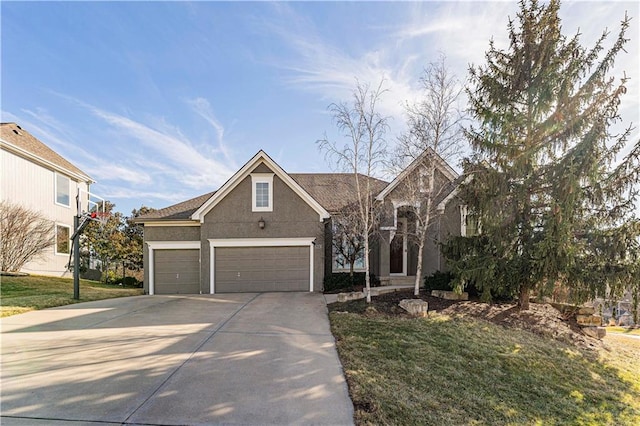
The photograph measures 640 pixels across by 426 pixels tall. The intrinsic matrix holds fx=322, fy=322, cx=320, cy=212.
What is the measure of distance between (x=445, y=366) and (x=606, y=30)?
9966 millimetres

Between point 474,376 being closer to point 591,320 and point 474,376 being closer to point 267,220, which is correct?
point 591,320

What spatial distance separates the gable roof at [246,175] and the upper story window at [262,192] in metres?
0.41

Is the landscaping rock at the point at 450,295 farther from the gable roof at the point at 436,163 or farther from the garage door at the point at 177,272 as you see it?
the garage door at the point at 177,272

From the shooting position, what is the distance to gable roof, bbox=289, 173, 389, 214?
15545mm

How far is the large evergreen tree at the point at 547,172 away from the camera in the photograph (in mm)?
8344

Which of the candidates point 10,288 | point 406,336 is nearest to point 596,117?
point 406,336

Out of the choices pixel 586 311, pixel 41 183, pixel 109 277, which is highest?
pixel 41 183

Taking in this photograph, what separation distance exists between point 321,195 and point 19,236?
50.3 ft

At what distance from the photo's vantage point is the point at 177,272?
47.1 feet

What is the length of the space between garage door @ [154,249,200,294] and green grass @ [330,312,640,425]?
8.35 meters

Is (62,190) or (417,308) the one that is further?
(62,190)

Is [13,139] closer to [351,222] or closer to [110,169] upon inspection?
[110,169]

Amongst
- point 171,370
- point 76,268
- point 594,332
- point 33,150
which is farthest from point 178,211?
point 594,332

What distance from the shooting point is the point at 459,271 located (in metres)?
9.46
